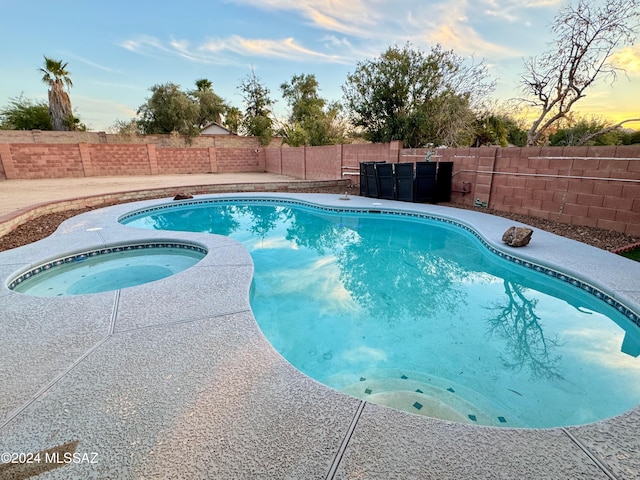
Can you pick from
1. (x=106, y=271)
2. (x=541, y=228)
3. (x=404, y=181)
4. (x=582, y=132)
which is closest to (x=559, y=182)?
(x=541, y=228)

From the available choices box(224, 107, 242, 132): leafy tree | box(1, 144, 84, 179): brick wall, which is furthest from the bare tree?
box(224, 107, 242, 132): leafy tree

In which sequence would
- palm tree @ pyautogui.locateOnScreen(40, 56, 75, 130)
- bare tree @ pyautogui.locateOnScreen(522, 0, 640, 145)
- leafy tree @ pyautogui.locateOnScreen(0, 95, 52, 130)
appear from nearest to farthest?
bare tree @ pyautogui.locateOnScreen(522, 0, 640, 145) < palm tree @ pyautogui.locateOnScreen(40, 56, 75, 130) < leafy tree @ pyautogui.locateOnScreen(0, 95, 52, 130)

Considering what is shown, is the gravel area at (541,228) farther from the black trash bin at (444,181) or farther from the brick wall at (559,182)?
the black trash bin at (444,181)

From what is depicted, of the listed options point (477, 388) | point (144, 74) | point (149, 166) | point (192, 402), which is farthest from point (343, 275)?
point (144, 74)

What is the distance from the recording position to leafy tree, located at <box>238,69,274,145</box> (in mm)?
25797

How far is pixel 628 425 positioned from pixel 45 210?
31.6 ft

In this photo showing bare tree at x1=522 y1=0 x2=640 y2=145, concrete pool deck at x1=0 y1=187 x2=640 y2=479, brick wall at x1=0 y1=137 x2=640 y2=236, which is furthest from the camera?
bare tree at x1=522 y1=0 x2=640 y2=145

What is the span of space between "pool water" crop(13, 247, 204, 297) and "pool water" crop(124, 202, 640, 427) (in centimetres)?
133

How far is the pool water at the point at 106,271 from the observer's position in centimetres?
382

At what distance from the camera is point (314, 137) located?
17.2 metres

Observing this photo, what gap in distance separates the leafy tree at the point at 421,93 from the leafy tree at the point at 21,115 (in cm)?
2606

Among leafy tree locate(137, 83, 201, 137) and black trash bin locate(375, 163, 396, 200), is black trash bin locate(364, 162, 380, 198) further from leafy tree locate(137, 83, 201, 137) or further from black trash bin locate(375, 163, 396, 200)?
leafy tree locate(137, 83, 201, 137)

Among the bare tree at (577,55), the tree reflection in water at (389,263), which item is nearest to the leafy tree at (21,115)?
the tree reflection in water at (389,263)

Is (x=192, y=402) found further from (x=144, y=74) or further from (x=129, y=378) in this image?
(x=144, y=74)
